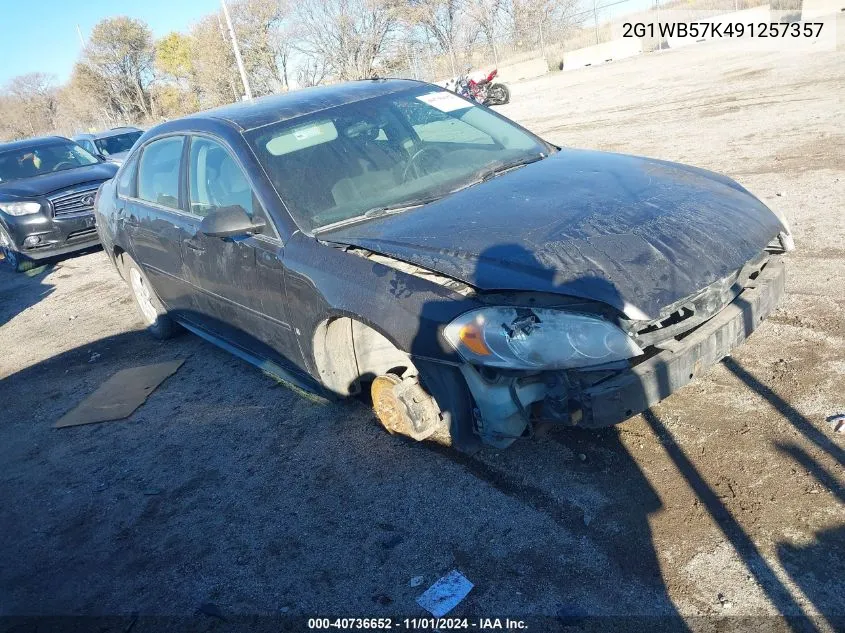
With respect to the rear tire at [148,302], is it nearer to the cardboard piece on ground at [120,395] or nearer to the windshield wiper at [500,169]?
the cardboard piece on ground at [120,395]

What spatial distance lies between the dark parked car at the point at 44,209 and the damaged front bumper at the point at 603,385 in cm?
869

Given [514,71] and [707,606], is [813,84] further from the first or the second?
[514,71]

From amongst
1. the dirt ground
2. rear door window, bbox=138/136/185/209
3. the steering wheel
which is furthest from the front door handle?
the steering wheel

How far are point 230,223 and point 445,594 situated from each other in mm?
2080

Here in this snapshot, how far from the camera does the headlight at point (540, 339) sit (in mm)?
2516

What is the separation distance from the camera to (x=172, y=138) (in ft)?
14.8

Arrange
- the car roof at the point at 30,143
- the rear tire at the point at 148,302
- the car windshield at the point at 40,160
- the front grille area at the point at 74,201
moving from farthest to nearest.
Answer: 1. the car roof at the point at 30,143
2. the car windshield at the point at 40,160
3. the front grille area at the point at 74,201
4. the rear tire at the point at 148,302

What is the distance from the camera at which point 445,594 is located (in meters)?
2.46

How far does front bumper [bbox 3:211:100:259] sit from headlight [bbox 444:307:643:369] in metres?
8.71

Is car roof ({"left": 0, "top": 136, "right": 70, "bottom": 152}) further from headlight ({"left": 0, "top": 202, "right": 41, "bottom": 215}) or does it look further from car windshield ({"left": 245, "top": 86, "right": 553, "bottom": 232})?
car windshield ({"left": 245, "top": 86, "right": 553, "bottom": 232})

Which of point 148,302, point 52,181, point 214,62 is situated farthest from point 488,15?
point 148,302

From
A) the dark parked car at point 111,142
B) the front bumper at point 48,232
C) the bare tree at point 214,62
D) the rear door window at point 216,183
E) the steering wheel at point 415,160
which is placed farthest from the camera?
the bare tree at point 214,62

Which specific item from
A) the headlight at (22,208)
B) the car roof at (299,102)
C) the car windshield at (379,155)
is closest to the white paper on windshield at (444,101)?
the car windshield at (379,155)

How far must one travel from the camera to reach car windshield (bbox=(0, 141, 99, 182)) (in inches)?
410
